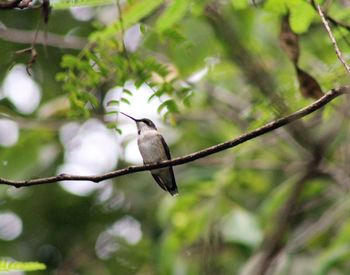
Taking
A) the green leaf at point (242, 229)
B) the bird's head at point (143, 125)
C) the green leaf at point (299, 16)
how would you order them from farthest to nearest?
1. the green leaf at point (242, 229)
2. the bird's head at point (143, 125)
3. the green leaf at point (299, 16)

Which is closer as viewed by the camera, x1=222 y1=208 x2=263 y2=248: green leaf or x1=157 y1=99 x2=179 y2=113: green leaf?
x1=157 y1=99 x2=179 y2=113: green leaf

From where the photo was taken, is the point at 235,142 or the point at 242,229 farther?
the point at 242,229

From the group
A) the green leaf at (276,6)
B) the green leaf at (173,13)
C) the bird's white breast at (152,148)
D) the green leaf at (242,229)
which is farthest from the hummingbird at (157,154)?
the green leaf at (276,6)

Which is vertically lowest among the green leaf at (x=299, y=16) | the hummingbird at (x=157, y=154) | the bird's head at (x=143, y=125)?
the hummingbird at (x=157, y=154)

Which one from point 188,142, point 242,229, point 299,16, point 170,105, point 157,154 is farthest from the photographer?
point 188,142

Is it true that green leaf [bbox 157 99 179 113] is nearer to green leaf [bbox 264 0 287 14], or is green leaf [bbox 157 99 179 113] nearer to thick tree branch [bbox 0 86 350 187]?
green leaf [bbox 264 0 287 14]

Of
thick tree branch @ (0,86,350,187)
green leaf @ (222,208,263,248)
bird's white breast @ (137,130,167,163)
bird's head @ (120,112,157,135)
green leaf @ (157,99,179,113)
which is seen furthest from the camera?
green leaf @ (222,208,263,248)

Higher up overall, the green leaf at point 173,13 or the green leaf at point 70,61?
the green leaf at point 173,13

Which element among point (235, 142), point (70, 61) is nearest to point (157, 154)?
point (70, 61)

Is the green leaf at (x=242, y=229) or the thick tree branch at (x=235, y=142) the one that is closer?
the thick tree branch at (x=235, y=142)

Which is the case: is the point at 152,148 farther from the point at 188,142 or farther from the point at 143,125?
the point at 188,142

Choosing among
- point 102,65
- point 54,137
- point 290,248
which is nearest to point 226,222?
point 290,248

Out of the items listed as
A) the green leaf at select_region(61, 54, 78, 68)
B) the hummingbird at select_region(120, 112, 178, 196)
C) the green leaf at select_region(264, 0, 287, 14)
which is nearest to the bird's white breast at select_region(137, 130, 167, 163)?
the hummingbird at select_region(120, 112, 178, 196)

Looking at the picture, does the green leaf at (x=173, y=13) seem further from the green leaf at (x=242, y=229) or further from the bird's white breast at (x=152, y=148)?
the green leaf at (x=242, y=229)
